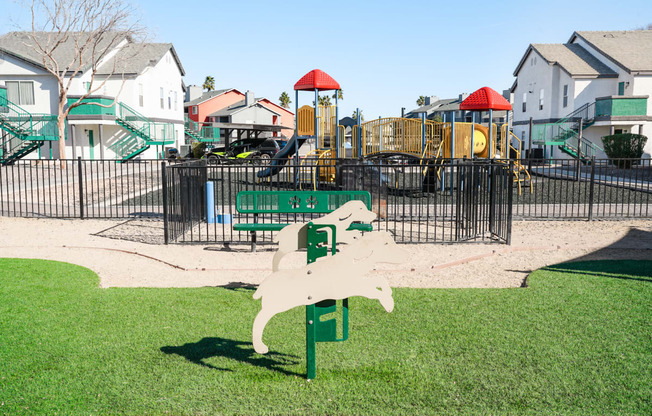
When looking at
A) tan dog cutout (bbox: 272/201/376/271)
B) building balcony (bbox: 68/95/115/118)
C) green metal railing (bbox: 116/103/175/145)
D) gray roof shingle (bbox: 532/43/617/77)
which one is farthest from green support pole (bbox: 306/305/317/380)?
gray roof shingle (bbox: 532/43/617/77)

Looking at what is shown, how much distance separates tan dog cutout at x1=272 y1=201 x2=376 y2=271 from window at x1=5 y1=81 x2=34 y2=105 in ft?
122

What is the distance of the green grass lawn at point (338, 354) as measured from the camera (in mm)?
4270

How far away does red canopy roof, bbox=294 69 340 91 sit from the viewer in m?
21.8

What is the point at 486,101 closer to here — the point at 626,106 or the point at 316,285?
the point at 316,285

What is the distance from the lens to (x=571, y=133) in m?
36.1

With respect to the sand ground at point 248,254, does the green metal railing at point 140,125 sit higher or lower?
higher

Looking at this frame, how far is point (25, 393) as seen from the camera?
172 inches

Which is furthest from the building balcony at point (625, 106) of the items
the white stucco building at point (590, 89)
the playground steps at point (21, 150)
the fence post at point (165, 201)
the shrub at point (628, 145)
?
the playground steps at point (21, 150)

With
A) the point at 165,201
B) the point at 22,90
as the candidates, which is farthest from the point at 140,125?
the point at 165,201

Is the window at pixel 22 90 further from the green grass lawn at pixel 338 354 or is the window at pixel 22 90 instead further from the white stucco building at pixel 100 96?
the green grass lawn at pixel 338 354

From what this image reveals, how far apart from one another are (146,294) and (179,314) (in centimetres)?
100

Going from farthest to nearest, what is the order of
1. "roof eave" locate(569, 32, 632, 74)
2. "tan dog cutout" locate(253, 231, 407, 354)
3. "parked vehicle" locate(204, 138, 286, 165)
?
1. "roof eave" locate(569, 32, 632, 74)
2. "parked vehicle" locate(204, 138, 286, 165)
3. "tan dog cutout" locate(253, 231, 407, 354)

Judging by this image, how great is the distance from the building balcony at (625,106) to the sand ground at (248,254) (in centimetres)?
2523

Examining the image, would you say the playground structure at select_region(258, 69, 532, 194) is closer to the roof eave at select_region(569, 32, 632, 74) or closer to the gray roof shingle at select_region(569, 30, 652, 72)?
the roof eave at select_region(569, 32, 632, 74)
